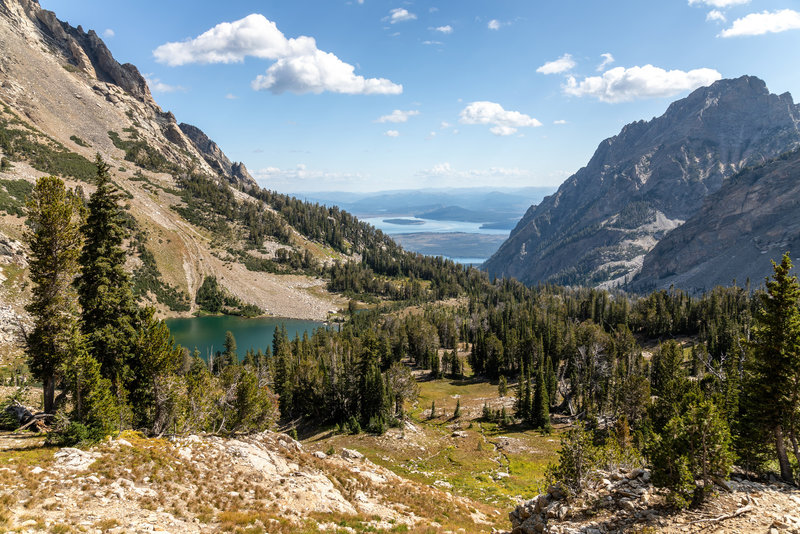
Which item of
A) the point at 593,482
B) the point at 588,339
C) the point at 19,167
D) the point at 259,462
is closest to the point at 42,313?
the point at 259,462

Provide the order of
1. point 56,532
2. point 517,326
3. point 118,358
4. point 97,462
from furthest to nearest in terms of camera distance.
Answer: point 517,326, point 118,358, point 97,462, point 56,532

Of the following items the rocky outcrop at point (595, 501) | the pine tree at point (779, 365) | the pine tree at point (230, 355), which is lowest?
the pine tree at point (230, 355)

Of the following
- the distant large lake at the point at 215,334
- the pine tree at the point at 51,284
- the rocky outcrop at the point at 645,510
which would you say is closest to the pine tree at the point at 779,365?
the rocky outcrop at the point at 645,510

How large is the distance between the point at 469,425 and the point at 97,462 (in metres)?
72.5

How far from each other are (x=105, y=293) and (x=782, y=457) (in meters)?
48.8

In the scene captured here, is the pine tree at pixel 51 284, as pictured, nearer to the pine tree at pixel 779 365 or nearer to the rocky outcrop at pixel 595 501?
the rocky outcrop at pixel 595 501

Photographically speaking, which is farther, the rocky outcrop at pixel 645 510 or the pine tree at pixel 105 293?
the pine tree at pixel 105 293

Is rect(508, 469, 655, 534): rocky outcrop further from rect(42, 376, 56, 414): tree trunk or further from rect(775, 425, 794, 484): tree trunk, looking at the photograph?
rect(42, 376, 56, 414): tree trunk

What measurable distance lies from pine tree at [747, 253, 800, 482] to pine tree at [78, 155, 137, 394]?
150 feet

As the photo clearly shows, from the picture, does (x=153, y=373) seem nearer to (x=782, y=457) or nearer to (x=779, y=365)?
(x=782, y=457)

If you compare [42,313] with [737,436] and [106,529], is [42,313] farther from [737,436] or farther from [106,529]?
[737,436]

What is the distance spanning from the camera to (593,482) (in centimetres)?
2472

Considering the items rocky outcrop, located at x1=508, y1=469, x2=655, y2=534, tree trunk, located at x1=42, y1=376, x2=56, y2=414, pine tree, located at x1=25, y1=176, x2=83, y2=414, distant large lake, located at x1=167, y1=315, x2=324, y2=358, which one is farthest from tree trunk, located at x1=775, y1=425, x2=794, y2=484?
distant large lake, located at x1=167, y1=315, x2=324, y2=358

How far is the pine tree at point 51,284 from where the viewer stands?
2983cm
